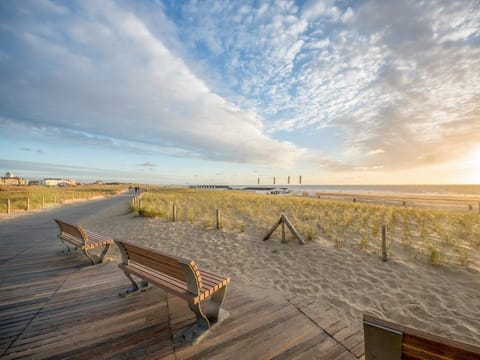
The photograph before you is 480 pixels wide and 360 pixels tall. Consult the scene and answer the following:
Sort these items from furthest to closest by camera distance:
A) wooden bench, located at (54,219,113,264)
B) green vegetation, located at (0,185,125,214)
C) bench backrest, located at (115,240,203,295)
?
green vegetation, located at (0,185,125,214), wooden bench, located at (54,219,113,264), bench backrest, located at (115,240,203,295)

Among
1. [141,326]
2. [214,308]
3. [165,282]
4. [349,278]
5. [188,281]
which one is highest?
[188,281]

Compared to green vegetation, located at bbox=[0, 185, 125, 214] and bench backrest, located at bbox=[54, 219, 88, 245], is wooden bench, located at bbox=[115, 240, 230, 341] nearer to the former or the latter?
bench backrest, located at bbox=[54, 219, 88, 245]

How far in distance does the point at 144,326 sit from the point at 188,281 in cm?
90

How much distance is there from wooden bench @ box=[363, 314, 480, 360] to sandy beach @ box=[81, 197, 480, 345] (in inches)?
81.5

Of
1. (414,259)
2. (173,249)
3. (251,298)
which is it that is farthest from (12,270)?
(414,259)

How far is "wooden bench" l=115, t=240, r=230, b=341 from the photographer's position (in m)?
2.61

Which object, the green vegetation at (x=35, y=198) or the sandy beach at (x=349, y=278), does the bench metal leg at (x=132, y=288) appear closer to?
the sandy beach at (x=349, y=278)

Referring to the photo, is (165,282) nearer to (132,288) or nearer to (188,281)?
(188,281)

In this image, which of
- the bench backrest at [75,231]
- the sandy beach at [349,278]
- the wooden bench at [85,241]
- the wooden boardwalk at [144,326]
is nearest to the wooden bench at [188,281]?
the wooden boardwalk at [144,326]

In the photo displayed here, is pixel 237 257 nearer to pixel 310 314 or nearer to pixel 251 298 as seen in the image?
pixel 251 298

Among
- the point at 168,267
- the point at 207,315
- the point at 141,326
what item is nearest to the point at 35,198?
the point at 141,326

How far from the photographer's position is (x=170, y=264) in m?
2.80

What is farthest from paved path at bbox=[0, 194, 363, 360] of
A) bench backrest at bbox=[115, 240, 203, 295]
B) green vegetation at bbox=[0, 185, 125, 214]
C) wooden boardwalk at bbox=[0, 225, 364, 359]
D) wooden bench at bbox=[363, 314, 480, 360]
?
green vegetation at bbox=[0, 185, 125, 214]

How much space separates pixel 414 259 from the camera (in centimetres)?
586
